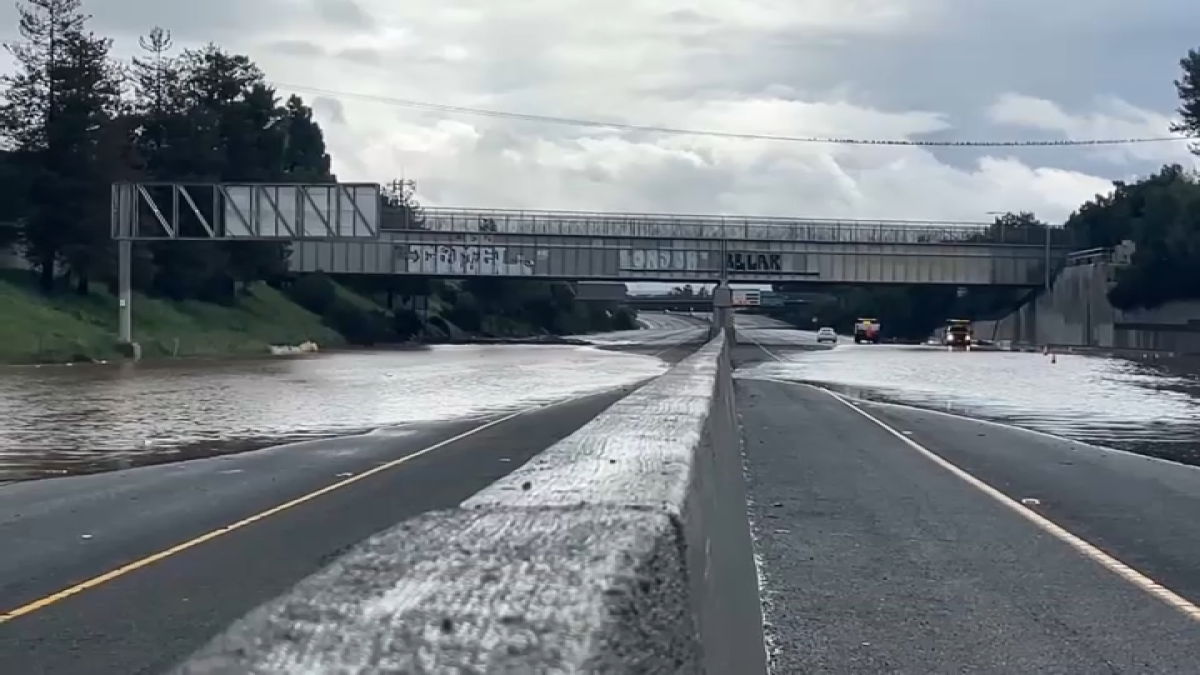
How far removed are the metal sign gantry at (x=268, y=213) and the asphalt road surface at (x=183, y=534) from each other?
4146 cm

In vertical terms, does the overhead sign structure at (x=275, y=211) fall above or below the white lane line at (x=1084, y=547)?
above

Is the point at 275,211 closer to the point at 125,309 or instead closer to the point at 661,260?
the point at 125,309

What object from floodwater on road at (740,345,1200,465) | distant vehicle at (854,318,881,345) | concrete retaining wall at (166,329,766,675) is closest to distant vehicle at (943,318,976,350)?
distant vehicle at (854,318,881,345)

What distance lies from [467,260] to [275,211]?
27797mm

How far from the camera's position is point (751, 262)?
9206 cm

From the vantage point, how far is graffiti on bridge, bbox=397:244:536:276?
90250mm

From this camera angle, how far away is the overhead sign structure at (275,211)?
63000mm

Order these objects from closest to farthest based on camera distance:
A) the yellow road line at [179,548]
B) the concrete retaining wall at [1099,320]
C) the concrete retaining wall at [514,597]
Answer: the concrete retaining wall at [514,597]
the yellow road line at [179,548]
the concrete retaining wall at [1099,320]

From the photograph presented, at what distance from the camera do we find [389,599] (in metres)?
2.57

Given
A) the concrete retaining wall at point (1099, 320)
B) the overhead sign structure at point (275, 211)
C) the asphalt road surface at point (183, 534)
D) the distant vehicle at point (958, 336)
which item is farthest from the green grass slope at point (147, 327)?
the concrete retaining wall at point (1099, 320)

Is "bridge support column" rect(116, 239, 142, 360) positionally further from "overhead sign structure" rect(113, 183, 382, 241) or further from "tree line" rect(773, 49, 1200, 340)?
"tree line" rect(773, 49, 1200, 340)

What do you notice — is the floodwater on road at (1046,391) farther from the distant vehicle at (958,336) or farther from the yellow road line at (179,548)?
the distant vehicle at (958,336)

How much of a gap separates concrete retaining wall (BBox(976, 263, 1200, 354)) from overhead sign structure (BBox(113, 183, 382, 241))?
157 feet

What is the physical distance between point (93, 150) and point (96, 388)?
35.3m
